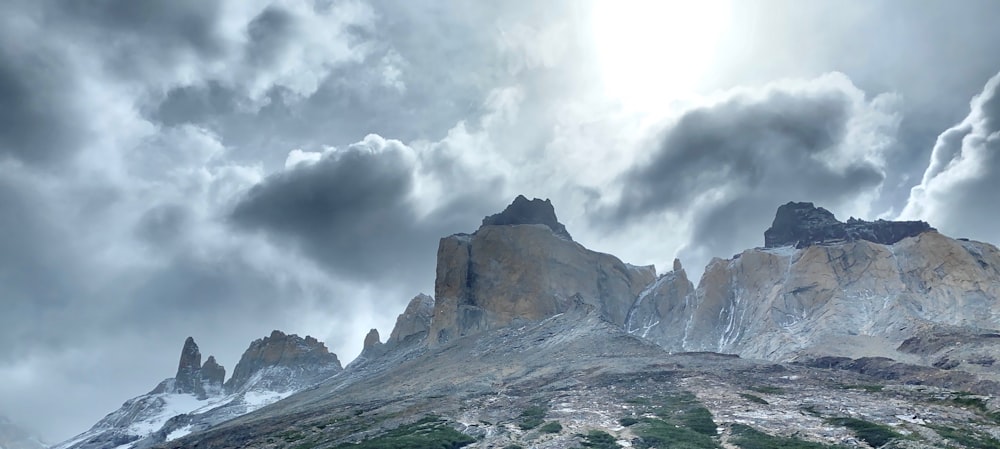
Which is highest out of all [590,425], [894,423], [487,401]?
[487,401]

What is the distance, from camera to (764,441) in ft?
199

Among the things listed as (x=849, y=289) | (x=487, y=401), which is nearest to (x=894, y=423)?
(x=487, y=401)

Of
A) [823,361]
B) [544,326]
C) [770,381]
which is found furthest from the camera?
[544,326]

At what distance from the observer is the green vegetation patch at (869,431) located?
192 feet

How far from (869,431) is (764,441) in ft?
30.0

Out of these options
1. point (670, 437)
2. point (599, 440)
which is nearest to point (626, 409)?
point (599, 440)

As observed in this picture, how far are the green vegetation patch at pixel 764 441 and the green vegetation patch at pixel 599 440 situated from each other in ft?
33.2

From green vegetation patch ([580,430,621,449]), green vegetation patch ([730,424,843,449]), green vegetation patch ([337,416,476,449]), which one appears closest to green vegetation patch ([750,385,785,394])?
green vegetation patch ([730,424,843,449])

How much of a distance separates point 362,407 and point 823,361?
295 ft

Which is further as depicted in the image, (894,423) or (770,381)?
(770,381)

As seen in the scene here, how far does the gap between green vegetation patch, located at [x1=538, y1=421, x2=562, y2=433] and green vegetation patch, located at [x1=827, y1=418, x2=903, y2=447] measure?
24985 mm

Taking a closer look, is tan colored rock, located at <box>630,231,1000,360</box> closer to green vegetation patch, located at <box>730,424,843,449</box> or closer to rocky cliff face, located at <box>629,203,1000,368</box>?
rocky cliff face, located at <box>629,203,1000,368</box>

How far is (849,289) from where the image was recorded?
195 m

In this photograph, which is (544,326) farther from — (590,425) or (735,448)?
(735,448)
